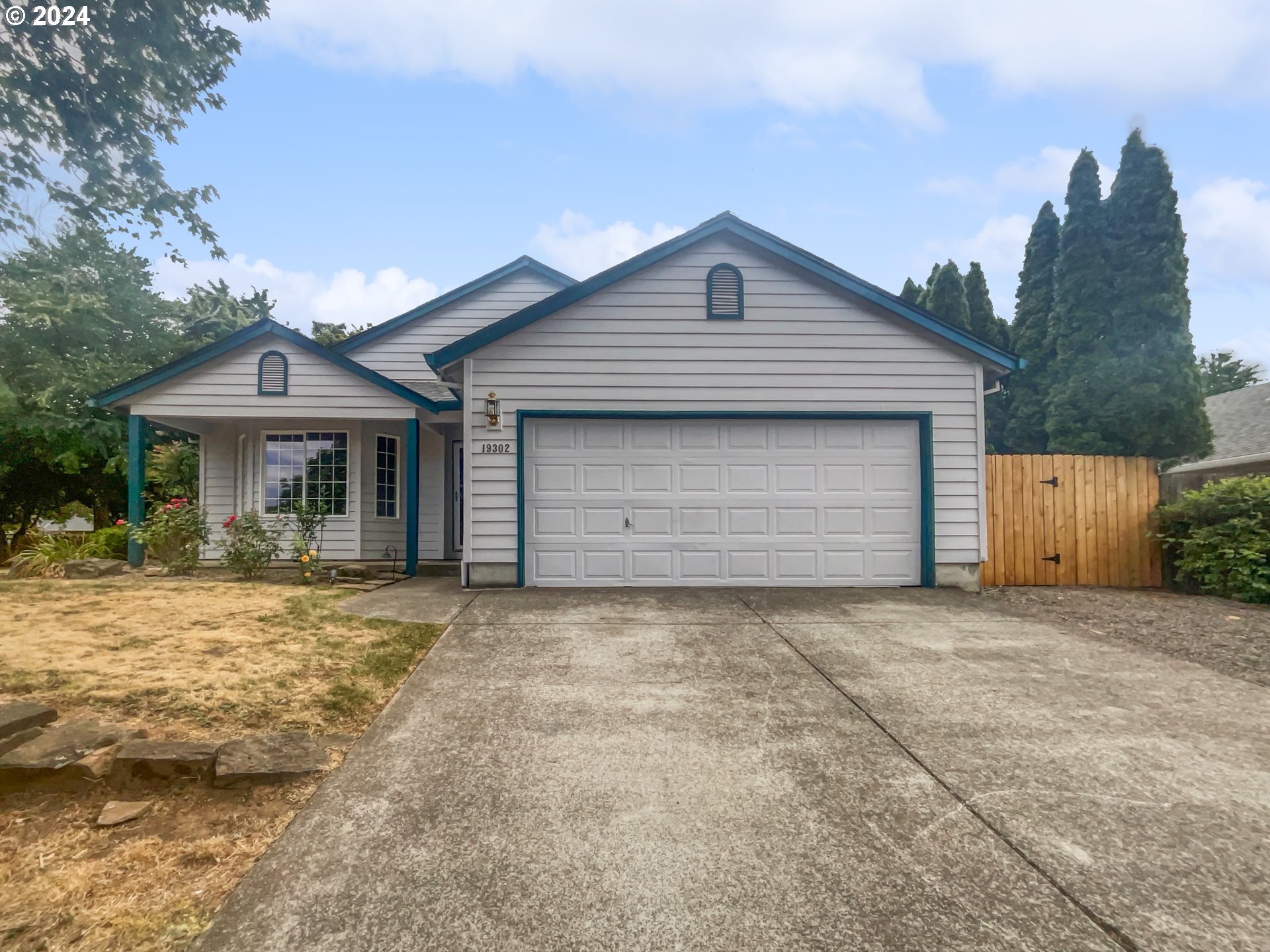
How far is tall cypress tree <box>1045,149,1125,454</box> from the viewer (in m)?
11.4

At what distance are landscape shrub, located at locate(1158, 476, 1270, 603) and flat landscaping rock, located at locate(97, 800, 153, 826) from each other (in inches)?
417

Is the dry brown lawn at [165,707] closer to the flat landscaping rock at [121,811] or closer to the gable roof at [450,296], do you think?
the flat landscaping rock at [121,811]

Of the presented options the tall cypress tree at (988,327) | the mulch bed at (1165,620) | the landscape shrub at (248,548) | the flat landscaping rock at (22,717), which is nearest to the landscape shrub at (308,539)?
the landscape shrub at (248,548)

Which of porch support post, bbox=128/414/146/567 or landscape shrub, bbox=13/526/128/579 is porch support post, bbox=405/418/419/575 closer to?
porch support post, bbox=128/414/146/567

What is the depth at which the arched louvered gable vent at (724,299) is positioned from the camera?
836 centimetres

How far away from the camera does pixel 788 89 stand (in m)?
10.7

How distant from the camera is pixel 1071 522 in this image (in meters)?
9.07

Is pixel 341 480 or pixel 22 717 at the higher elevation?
pixel 341 480

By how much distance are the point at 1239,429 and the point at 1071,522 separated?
37.9 ft

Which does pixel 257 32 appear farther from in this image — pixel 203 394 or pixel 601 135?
pixel 601 135

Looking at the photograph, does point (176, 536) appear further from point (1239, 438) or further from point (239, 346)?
point (1239, 438)

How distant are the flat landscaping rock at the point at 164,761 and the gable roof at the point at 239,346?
285 inches

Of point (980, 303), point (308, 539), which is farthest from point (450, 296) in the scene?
point (980, 303)

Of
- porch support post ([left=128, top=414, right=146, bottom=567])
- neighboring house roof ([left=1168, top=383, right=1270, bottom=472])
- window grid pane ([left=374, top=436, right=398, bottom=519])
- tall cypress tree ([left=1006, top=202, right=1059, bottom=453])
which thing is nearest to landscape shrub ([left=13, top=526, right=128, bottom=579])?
porch support post ([left=128, top=414, right=146, bottom=567])
